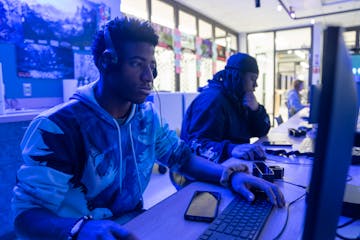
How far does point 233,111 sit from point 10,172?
164cm

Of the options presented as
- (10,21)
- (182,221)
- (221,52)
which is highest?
(221,52)

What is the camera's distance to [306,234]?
0.87 feet

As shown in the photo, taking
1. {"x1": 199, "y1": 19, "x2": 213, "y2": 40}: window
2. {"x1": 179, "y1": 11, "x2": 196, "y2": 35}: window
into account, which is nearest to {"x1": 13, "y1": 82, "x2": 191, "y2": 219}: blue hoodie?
{"x1": 179, "y1": 11, "x2": 196, "y2": 35}: window

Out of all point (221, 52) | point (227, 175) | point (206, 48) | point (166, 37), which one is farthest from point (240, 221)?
point (221, 52)

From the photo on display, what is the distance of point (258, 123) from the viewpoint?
7.06 feet

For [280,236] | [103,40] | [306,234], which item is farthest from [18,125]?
[306,234]

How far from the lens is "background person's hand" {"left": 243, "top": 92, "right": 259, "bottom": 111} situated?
2.07 meters

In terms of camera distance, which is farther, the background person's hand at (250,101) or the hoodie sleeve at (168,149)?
the background person's hand at (250,101)

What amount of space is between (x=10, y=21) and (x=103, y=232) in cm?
244

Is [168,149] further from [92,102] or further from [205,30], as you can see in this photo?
[205,30]

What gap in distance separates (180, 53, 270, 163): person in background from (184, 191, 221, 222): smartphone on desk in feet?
1.76

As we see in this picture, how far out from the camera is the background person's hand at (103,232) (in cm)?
59

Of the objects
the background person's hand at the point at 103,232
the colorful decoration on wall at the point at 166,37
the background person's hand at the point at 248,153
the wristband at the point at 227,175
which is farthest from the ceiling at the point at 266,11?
the background person's hand at the point at 103,232

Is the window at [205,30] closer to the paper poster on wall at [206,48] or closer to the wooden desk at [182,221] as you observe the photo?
the paper poster on wall at [206,48]
